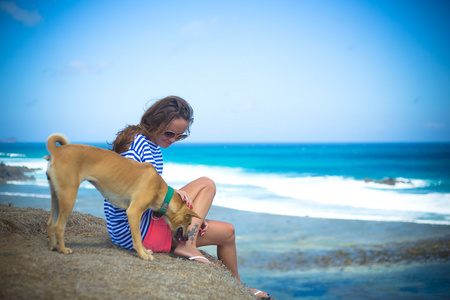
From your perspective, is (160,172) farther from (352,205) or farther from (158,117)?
(352,205)

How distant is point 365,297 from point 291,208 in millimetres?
7186

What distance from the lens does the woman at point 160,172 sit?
3424 mm

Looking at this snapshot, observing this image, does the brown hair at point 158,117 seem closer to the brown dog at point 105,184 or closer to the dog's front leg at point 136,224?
the brown dog at point 105,184

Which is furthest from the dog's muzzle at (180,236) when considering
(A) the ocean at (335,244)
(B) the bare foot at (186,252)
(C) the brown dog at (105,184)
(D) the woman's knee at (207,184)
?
(A) the ocean at (335,244)

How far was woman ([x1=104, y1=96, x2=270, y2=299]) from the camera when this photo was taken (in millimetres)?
3424

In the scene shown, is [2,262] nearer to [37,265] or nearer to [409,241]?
[37,265]

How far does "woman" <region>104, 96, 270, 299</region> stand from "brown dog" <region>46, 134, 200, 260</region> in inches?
10.4

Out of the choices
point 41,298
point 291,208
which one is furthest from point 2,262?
point 291,208

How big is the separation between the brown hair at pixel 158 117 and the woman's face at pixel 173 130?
39 mm

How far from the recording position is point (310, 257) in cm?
724

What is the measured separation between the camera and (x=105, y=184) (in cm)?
298

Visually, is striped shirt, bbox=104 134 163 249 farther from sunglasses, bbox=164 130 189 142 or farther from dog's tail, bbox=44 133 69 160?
dog's tail, bbox=44 133 69 160

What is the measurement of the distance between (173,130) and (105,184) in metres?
0.99

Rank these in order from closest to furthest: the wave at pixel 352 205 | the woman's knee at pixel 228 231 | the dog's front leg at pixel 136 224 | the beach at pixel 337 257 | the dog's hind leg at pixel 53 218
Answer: the dog's hind leg at pixel 53 218, the dog's front leg at pixel 136 224, the woman's knee at pixel 228 231, the beach at pixel 337 257, the wave at pixel 352 205
